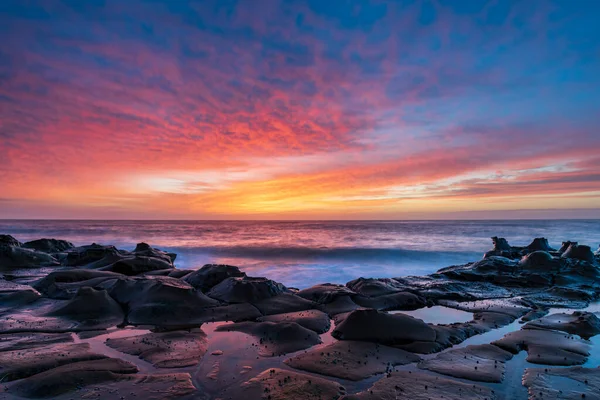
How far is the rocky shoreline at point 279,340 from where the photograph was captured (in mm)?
6247

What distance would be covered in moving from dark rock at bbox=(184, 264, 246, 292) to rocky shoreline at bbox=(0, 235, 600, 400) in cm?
6

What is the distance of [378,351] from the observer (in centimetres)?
807

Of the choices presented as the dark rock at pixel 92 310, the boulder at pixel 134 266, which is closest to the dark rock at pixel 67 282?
the boulder at pixel 134 266

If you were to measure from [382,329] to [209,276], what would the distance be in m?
8.39

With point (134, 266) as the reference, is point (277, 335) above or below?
below

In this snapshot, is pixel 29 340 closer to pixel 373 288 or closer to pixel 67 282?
pixel 67 282

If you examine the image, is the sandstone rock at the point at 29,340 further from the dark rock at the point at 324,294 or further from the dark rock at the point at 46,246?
the dark rock at the point at 46,246

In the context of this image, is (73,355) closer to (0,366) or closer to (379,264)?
(0,366)

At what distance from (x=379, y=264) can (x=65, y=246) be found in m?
27.5

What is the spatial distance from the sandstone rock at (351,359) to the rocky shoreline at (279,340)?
0.04 m

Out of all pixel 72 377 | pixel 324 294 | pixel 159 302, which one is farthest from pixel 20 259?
pixel 324 294

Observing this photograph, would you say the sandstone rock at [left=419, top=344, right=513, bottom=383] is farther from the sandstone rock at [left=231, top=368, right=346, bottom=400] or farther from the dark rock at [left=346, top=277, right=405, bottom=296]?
the dark rock at [left=346, top=277, right=405, bottom=296]

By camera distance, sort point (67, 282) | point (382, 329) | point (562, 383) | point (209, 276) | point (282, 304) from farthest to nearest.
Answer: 1. point (209, 276)
2. point (67, 282)
3. point (282, 304)
4. point (382, 329)
5. point (562, 383)

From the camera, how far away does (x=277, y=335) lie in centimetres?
891
